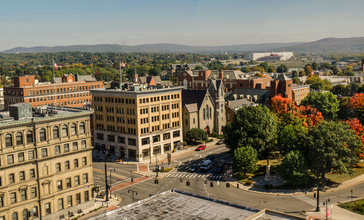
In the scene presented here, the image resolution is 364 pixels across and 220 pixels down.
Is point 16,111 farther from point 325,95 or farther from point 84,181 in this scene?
point 325,95

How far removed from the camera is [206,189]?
73875 millimetres

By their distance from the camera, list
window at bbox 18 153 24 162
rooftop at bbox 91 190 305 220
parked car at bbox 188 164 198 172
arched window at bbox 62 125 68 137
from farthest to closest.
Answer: parked car at bbox 188 164 198 172
arched window at bbox 62 125 68 137
window at bbox 18 153 24 162
rooftop at bbox 91 190 305 220

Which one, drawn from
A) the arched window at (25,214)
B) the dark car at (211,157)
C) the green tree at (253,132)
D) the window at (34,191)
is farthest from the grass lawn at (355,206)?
the arched window at (25,214)

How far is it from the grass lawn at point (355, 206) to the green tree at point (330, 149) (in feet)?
26.0

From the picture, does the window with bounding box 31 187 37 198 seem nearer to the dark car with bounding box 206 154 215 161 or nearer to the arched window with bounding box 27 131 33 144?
the arched window with bounding box 27 131 33 144

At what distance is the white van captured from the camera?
285ft

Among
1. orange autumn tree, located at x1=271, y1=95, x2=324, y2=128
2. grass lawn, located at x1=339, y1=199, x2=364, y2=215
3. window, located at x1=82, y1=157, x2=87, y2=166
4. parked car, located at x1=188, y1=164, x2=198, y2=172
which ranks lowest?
parked car, located at x1=188, y1=164, x2=198, y2=172

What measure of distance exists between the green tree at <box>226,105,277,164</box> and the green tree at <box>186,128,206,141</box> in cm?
2611

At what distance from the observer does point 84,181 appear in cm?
6544

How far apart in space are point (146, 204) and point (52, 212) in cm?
2530

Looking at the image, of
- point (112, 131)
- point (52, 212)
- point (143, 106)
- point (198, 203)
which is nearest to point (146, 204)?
point (198, 203)

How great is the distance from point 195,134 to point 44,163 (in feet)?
197

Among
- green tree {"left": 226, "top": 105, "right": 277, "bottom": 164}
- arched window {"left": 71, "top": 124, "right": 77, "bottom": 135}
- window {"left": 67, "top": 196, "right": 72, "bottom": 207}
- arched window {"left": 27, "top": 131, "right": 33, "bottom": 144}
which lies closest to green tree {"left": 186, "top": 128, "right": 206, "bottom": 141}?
green tree {"left": 226, "top": 105, "right": 277, "bottom": 164}

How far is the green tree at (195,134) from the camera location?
112938mm
